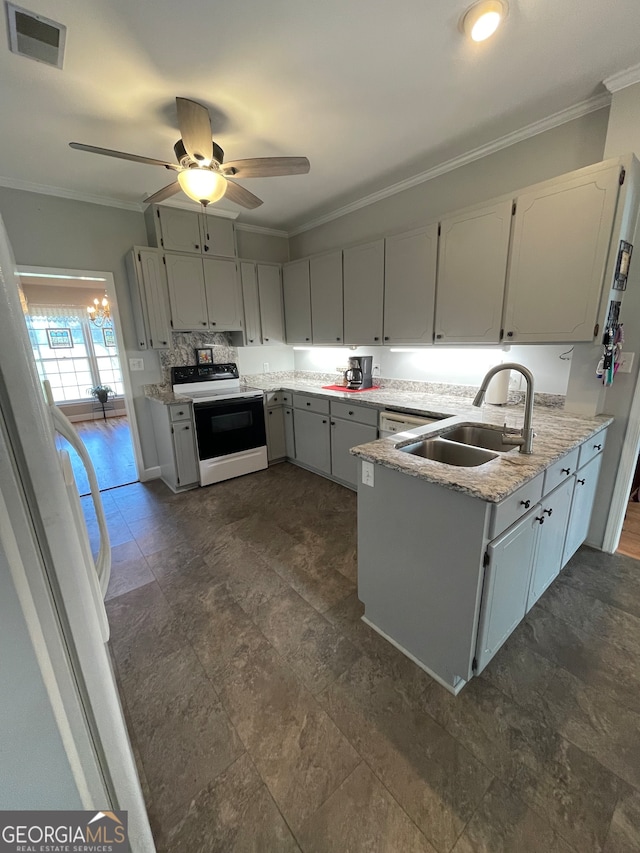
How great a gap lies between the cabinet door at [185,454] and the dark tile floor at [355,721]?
120 cm

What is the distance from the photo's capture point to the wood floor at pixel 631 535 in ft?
7.70

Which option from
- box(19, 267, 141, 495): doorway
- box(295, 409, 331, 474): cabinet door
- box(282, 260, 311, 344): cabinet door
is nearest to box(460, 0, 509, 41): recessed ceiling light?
box(282, 260, 311, 344): cabinet door

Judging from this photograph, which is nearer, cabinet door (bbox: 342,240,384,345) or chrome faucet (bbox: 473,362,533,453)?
chrome faucet (bbox: 473,362,533,453)

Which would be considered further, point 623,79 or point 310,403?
point 310,403

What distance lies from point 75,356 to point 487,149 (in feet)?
24.8

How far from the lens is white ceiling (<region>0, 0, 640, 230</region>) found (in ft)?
4.70

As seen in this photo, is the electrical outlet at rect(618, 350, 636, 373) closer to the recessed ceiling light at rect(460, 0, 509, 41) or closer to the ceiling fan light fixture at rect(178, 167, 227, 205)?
the recessed ceiling light at rect(460, 0, 509, 41)

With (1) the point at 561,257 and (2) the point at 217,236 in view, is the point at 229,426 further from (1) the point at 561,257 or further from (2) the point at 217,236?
(1) the point at 561,257

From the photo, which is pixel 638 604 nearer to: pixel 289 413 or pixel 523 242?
pixel 523 242

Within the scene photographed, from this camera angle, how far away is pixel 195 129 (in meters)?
1.92

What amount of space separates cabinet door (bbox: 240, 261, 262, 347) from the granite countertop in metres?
1.05

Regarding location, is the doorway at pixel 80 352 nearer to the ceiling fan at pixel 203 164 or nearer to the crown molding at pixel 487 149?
the ceiling fan at pixel 203 164

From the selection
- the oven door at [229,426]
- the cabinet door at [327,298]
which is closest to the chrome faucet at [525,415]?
the cabinet door at [327,298]

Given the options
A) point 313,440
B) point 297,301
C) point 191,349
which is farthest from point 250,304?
point 313,440
